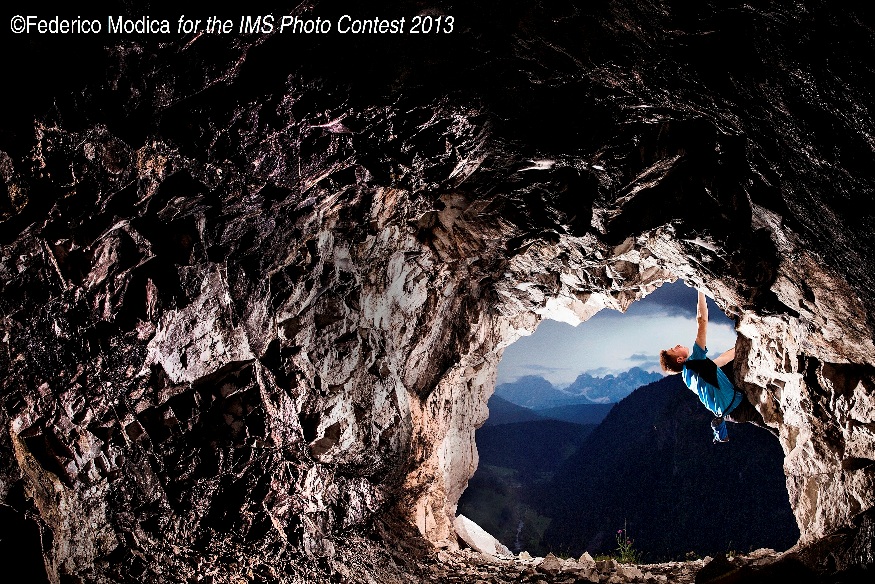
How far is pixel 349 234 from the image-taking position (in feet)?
15.9

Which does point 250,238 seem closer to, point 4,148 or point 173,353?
point 173,353

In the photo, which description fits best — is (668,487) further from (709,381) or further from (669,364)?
(709,381)

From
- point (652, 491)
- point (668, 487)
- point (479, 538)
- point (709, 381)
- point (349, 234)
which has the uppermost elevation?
point (349, 234)

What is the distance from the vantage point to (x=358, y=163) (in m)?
3.83

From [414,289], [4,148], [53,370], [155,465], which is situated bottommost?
[155,465]

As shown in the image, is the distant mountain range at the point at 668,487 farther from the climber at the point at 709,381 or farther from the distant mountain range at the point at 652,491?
the climber at the point at 709,381

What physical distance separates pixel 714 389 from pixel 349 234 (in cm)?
523

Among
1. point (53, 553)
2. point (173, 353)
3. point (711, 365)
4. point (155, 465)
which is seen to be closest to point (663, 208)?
point (711, 365)

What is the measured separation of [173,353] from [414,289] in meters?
3.19

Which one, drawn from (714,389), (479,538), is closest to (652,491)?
(479,538)

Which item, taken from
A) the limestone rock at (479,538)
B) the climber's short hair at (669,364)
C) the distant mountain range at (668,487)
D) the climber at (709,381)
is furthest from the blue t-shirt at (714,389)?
the distant mountain range at (668,487)

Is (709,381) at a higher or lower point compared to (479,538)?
higher

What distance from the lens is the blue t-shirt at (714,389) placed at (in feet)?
18.0

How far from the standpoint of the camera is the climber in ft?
17.9
